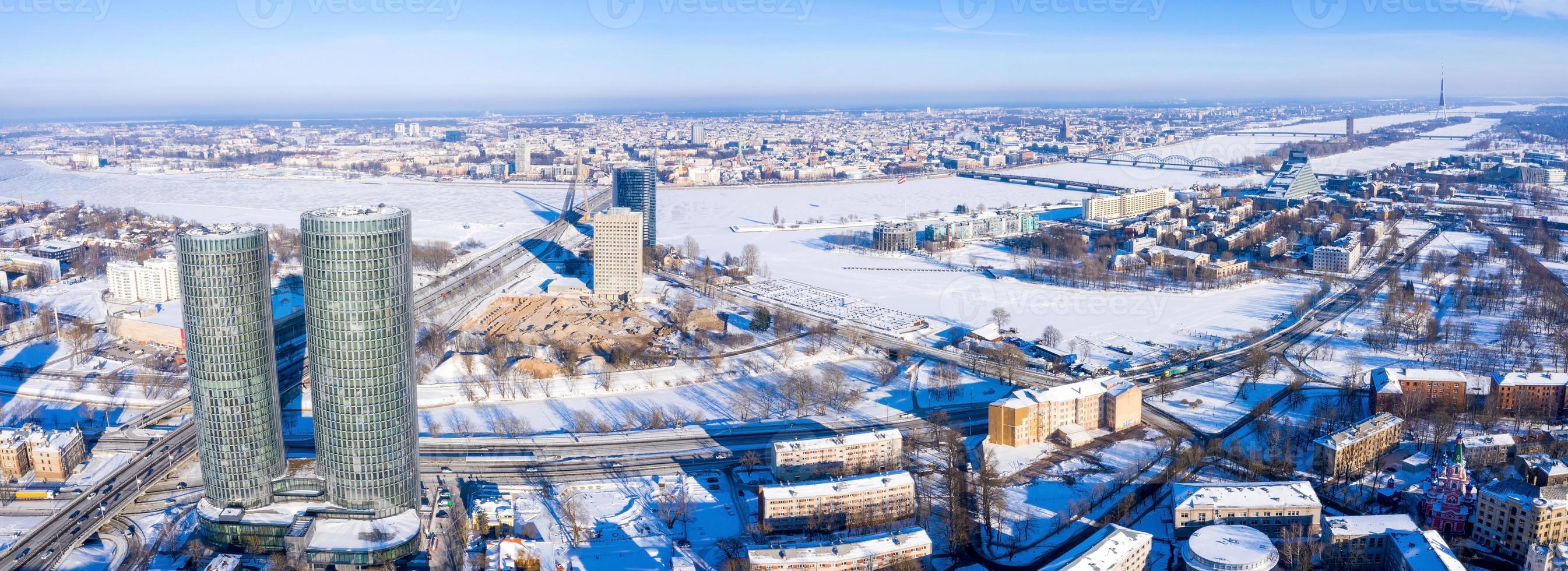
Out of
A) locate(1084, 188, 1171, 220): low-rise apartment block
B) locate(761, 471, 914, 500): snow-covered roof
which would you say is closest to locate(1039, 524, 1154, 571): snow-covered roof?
locate(761, 471, 914, 500): snow-covered roof

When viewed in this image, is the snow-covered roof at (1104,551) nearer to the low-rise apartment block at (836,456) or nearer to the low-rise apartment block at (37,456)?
the low-rise apartment block at (836,456)

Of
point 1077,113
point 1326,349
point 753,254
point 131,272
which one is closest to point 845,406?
point 1326,349

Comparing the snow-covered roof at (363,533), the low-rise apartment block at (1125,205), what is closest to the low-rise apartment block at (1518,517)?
the snow-covered roof at (363,533)

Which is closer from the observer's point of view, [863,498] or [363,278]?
[363,278]

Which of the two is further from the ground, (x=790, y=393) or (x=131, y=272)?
(x=131, y=272)

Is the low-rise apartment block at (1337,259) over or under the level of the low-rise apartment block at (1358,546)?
over

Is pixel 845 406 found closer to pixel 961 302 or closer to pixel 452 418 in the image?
pixel 452 418

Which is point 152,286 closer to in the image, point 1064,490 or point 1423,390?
point 1064,490
